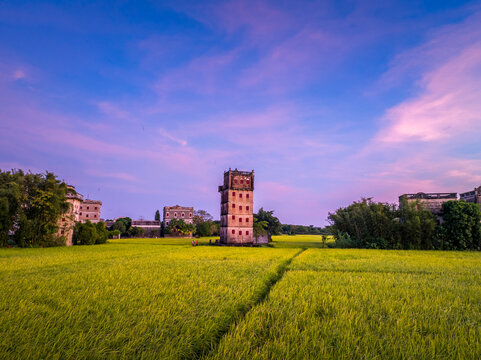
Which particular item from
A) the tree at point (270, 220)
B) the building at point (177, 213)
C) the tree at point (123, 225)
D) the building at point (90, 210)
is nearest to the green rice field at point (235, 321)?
the tree at point (270, 220)

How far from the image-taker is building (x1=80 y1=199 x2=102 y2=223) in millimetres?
65625

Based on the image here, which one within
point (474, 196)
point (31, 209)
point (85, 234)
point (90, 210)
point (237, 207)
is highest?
point (474, 196)

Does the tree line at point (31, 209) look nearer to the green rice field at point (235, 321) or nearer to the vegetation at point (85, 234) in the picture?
the vegetation at point (85, 234)

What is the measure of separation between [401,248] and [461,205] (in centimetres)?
731

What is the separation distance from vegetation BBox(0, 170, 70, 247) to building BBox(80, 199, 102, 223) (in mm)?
41906

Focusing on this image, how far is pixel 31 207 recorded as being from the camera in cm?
2598

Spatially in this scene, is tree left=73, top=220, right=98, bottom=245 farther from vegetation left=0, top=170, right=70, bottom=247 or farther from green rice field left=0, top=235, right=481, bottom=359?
green rice field left=0, top=235, right=481, bottom=359

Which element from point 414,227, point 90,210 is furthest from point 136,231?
point 414,227

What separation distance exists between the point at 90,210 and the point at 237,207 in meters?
44.7

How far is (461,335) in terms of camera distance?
14.0 ft

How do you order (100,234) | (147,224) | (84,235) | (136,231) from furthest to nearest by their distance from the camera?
(147,224) < (136,231) < (100,234) < (84,235)

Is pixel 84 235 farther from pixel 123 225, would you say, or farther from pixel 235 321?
pixel 123 225

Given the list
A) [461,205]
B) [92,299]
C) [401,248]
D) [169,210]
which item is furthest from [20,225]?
[169,210]

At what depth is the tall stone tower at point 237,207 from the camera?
132 feet
